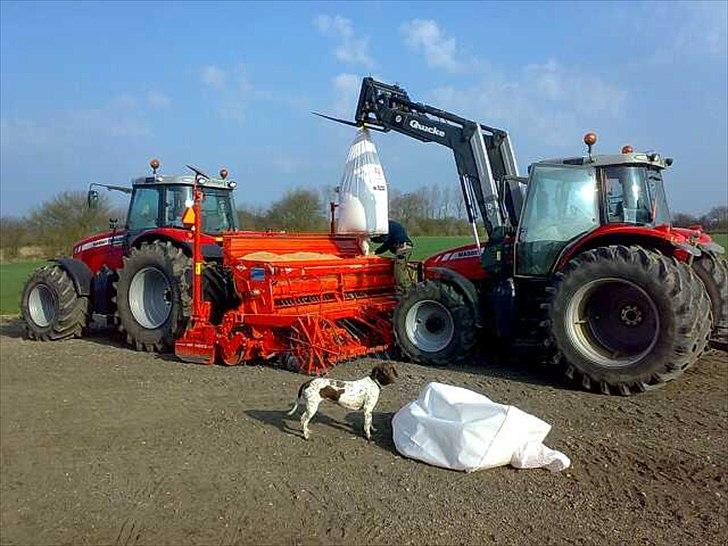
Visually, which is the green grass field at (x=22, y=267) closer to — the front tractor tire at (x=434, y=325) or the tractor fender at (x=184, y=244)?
the tractor fender at (x=184, y=244)

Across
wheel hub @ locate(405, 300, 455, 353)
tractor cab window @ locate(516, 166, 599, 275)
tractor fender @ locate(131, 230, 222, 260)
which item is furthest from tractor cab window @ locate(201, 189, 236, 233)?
tractor cab window @ locate(516, 166, 599, 275)

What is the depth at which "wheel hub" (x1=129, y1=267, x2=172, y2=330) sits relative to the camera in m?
9.32

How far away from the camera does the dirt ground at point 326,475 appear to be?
3.91m

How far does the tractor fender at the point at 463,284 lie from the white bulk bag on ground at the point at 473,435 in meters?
3.19

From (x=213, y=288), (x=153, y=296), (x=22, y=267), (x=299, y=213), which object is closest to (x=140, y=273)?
(x=153, y=296)

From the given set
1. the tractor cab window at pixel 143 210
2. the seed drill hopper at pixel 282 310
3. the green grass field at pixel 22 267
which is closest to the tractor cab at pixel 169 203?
the tractor cab window at pixel 143 210

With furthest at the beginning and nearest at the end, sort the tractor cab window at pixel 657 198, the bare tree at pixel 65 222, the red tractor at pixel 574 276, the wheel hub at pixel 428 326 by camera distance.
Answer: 1. the bare tree at pixel 65 222
2. the wheel hub at pixel 428 326
3. the tractor cab window at pixel 657 198
4. the red tractor at pixel 574 276

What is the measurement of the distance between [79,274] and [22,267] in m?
19.1

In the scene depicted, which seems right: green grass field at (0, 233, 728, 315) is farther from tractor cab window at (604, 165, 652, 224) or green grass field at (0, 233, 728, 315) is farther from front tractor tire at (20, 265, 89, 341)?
tractor cab window at (604, 165, 652, 224)

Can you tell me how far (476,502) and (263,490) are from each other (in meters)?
1.30

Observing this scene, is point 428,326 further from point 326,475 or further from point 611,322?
point 326,475

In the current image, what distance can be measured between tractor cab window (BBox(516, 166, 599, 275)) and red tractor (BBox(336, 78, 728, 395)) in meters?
0.01

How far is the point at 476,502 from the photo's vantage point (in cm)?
414

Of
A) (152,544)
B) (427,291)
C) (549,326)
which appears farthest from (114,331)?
(152,544)
